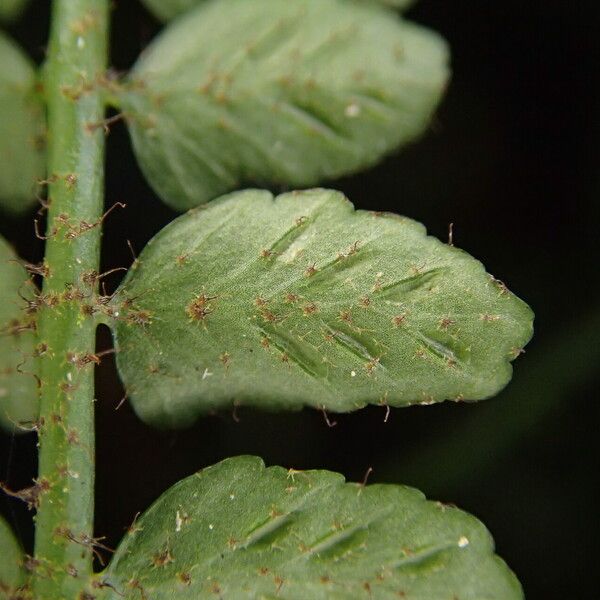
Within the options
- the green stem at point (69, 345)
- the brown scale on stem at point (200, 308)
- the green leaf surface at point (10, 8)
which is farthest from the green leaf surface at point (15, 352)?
the green leaf surface at point (10, 8)

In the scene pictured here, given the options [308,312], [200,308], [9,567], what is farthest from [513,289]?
[9,567]

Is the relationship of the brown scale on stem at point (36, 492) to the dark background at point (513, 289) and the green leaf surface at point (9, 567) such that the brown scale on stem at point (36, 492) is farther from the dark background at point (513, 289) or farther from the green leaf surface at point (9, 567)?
the dark background at point (513, 289)

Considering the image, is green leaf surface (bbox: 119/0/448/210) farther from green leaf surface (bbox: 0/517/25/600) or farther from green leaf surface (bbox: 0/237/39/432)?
green leaf surface (bbox: 0/517/25/600)

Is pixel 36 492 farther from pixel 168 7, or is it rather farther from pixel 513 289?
pixel 513 289

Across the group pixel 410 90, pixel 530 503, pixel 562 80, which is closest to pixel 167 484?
pixel 530 503

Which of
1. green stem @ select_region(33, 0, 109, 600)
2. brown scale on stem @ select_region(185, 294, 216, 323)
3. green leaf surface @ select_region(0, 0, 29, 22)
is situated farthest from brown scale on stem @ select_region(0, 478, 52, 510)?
green leaf surface @ select_region(0, 0, 29, 22)

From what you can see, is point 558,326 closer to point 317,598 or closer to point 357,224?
point 357,224
